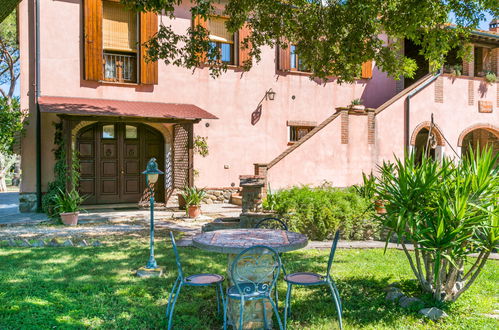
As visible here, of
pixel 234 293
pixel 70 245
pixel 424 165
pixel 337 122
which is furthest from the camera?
pixel 337 122

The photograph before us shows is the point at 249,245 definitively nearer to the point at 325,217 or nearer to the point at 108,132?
the point at 325,217

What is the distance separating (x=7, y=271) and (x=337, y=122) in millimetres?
9245

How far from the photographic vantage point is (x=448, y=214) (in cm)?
391

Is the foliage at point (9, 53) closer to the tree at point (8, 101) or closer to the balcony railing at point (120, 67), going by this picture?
the tree at point (8, 101)

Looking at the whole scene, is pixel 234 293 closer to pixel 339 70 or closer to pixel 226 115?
pixel 339 70

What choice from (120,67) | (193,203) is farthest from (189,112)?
(193,203)

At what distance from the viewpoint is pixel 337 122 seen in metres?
12.1

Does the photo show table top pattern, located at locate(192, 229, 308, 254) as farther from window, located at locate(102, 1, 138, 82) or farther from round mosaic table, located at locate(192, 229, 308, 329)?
window, located at locate(102, 1, 138, 82)

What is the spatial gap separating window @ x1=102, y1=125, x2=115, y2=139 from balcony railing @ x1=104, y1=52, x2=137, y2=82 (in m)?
1.43

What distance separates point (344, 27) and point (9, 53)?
22.9 meters

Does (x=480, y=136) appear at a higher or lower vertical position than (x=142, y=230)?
higher

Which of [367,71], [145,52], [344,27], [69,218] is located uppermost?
[367,71]

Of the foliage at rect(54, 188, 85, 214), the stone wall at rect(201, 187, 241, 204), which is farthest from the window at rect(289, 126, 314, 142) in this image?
the foliage at rect(54, 188, 85, 214)

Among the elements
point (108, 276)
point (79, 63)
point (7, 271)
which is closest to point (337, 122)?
point (79, 63)
